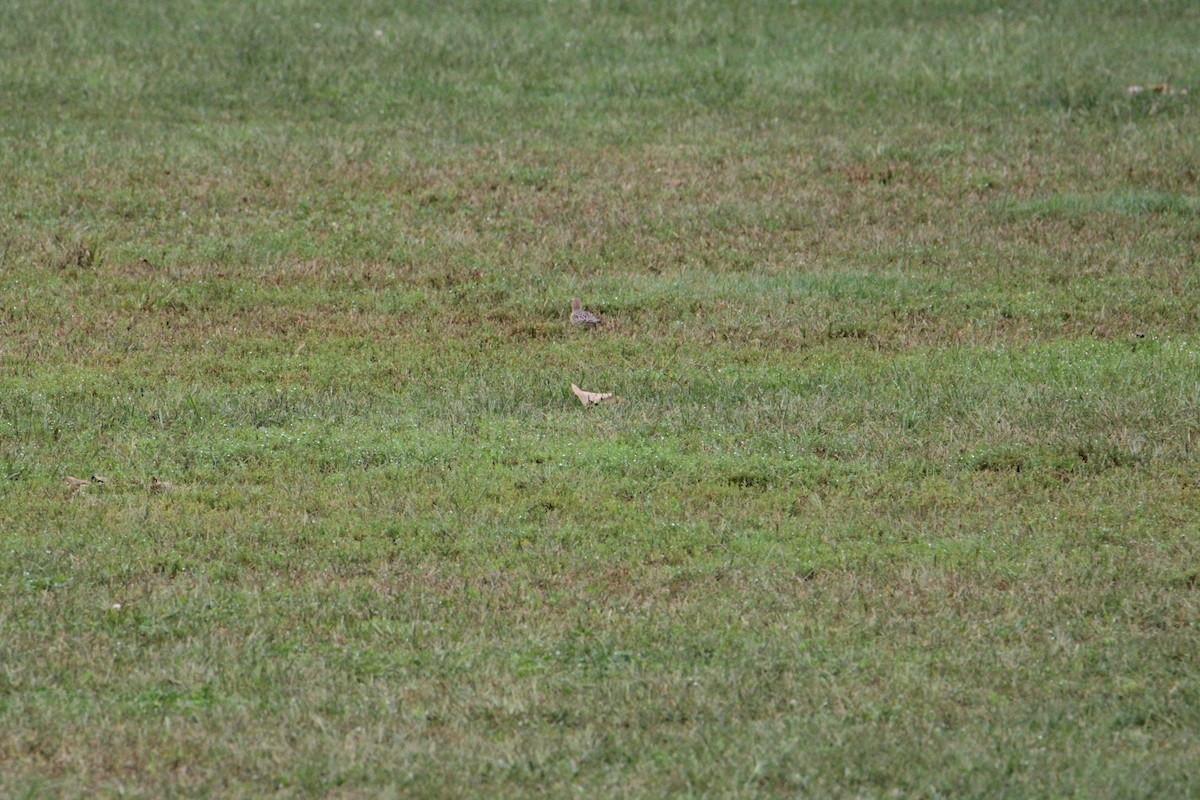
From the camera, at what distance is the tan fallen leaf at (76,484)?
7.34 meters

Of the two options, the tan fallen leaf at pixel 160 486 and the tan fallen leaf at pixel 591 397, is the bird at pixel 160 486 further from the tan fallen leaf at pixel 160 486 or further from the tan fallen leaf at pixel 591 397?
the tan fallen leaf at pixel 591 397

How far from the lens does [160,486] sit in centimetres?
746

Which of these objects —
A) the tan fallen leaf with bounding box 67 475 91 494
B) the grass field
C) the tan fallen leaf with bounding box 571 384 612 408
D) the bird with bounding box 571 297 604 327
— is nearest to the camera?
the grass field

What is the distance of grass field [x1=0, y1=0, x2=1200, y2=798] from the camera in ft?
17.3

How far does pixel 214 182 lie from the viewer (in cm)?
1351

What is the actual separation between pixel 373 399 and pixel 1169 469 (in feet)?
14.3

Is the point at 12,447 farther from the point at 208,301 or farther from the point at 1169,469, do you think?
the point at 1169,469

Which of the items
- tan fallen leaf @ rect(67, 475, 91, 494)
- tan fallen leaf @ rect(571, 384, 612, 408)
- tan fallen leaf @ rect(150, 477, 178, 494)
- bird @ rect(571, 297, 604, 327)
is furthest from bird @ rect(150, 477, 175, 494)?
bird @ rect(571, 297, 604, 327)

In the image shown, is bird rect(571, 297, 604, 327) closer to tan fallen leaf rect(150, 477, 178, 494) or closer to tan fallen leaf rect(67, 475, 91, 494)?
tan fallen leaf rect(150, 477, 178, 494)

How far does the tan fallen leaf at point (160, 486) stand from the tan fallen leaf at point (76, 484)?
12.0 inches

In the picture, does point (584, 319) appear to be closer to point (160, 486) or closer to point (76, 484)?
point (160, 486)

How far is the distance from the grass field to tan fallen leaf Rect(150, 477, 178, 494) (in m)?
0.07

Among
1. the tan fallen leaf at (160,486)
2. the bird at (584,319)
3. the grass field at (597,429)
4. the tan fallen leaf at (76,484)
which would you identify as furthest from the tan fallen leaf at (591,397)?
the tan fallen leaf at (76,484)

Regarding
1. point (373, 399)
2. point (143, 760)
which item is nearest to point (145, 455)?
point (373, 399)
